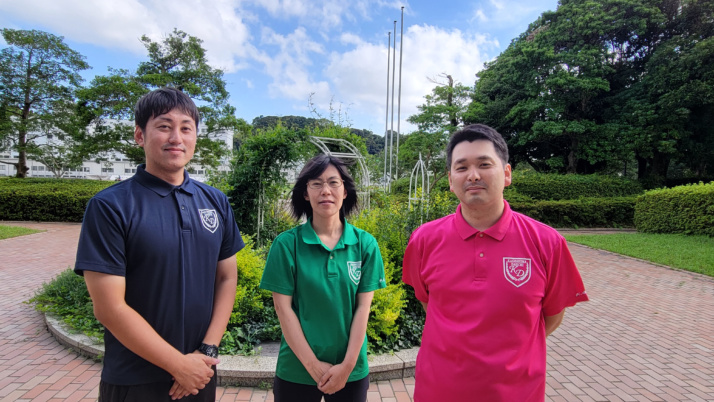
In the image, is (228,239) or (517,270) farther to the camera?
(228,239)

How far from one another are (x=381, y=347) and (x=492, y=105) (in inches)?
836

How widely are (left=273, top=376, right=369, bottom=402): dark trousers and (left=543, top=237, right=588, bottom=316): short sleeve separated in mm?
910

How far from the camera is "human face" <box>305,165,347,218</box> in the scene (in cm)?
173

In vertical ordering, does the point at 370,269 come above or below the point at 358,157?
below

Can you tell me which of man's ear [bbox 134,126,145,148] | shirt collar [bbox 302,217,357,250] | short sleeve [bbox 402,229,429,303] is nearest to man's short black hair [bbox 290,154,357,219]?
shirt collar [bbox 302,217,357,250]

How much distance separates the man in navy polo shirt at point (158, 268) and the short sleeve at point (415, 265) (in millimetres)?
856

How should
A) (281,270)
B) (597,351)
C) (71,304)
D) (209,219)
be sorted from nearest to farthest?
1. (209,219)
2. (281,270)
3. (597,351)
4. (71,304)

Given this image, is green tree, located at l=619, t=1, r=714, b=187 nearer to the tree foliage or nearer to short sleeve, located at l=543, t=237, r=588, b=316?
the tree foliage

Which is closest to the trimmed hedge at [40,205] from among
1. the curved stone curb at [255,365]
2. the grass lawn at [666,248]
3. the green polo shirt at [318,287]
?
the curved stone curb at [255,365]

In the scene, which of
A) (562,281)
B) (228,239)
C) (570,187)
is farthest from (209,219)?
(570,187)

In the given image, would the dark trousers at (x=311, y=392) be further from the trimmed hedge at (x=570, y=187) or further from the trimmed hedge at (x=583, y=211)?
the trimmed hedge at (x=570, y=187)

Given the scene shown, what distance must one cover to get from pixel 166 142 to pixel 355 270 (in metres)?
0.97

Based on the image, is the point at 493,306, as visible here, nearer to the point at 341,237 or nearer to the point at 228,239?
the point at 341,237

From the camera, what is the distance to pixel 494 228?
147 cm
